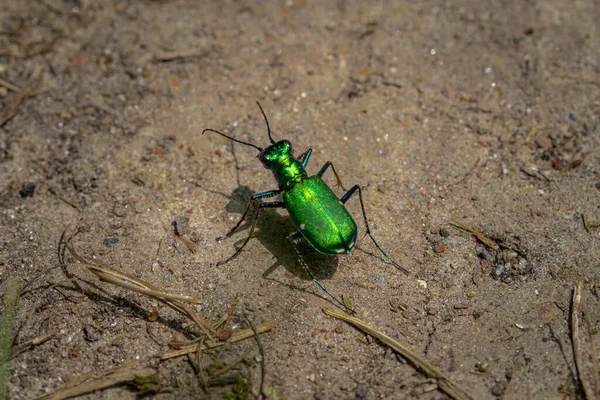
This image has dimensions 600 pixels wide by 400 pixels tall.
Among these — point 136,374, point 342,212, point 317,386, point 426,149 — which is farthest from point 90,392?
point 426,149

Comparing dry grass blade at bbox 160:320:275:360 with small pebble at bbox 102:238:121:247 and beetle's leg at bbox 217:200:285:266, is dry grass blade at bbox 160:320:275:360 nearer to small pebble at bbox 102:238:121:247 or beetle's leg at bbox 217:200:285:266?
beetle's leg at bbox 217:200:285:266

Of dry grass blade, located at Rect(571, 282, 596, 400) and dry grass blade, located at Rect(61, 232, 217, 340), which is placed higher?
dry grass blade, located at Rect(571, 282, 596, 400)

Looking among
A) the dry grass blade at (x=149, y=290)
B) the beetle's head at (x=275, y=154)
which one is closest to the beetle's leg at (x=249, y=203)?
the beetle's head at (x=275, y=154)

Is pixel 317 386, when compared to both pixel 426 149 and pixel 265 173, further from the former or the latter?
pixel 426 149

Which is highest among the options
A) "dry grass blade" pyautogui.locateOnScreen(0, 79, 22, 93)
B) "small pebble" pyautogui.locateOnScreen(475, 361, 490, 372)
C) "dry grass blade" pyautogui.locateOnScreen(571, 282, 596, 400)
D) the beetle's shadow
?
"dry grass blade" pyautogui.locateOnScreen(0, 79, 22, 93)

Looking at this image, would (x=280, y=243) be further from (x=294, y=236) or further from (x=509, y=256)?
(x=509, y=256)

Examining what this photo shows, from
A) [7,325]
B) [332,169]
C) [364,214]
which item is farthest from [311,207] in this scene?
[7,325]

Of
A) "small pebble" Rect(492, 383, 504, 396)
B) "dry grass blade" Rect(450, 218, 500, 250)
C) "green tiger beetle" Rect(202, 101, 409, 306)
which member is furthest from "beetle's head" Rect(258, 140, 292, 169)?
"small pebble" Rect(492, 383, 504, 396)

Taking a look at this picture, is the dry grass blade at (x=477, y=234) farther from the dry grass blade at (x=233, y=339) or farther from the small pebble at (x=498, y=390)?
the dry grass blade at (x=233, y=339)
